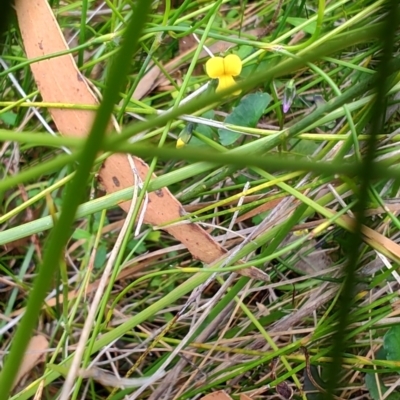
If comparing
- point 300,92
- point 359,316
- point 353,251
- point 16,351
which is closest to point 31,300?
point 16,351

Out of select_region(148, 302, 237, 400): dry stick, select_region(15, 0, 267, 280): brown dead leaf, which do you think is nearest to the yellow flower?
select_region(15, 0, 267, 280): brown dead leaf

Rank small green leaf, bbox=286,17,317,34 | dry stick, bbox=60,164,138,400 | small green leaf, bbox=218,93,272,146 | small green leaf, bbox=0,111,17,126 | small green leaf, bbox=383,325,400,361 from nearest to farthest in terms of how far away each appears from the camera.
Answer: dry stick, bbox=60,164,138,400, small green leaf, bbox=383,325,400,361, small green leaf, bbox=218,93,272,146, small green leaf, bbox=286,17,317,34, small green leaf, bbox=0,111,17,126

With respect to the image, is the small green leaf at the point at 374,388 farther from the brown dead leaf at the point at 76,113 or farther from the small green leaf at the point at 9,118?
the small green leaf at the point at 9,118

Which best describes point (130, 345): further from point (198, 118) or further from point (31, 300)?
point (31, 300)

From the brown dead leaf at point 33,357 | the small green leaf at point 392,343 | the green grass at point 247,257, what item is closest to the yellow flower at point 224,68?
the green grass at point 247,257

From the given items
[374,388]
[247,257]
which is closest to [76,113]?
[247,257]

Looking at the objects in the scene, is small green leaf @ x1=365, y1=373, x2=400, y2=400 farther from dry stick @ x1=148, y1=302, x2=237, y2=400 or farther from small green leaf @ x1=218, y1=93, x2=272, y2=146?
small green leaf @ x1=218, y1=93, x2=272, y2=146

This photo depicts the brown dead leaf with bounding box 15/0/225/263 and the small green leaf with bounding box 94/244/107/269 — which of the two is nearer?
the brown dead leaf with bounding box 15/0/225/263
